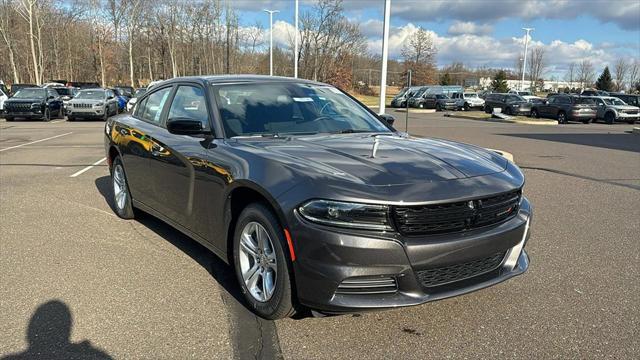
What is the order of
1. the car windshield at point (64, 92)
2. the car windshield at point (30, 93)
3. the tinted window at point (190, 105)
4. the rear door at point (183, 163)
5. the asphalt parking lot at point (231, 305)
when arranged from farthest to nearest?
the car windshield at point (64, 92)
the car windshield at point (30, 93)
the tinted window at point (190, 105)
the rear door at point (183, 163)
the asphalt parking lot at point (231, 305)

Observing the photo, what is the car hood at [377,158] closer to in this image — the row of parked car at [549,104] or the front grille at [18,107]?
the row of parked car at [549,104]

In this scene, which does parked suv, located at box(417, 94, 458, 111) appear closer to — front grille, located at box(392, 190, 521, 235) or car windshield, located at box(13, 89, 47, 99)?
car windshield, located at box(13, 89, 47, 99)

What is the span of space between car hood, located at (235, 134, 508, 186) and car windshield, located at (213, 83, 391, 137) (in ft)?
0.83

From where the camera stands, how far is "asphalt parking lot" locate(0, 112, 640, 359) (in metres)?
3.15

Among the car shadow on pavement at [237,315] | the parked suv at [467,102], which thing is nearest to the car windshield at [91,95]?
the car shadow on pavement at [237,315]

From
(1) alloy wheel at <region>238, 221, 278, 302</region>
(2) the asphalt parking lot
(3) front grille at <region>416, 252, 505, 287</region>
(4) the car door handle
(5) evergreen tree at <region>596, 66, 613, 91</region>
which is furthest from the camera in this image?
(5) evergreen tree at <region>596, 66, 613, 91</region>

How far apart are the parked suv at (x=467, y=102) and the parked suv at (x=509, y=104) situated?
5472mm

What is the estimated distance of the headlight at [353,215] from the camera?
2926mm

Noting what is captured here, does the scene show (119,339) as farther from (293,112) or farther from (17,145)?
(17,145)

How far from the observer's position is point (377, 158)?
343cm

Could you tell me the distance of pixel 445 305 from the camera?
12.1ft

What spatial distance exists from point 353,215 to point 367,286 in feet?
1.37

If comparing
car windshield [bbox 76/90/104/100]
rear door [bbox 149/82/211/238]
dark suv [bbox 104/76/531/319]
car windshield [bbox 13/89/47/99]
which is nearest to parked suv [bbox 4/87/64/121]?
car windshield [bbox 13/89/47/99]

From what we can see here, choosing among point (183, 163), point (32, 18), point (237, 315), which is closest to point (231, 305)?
point (237, 315)
